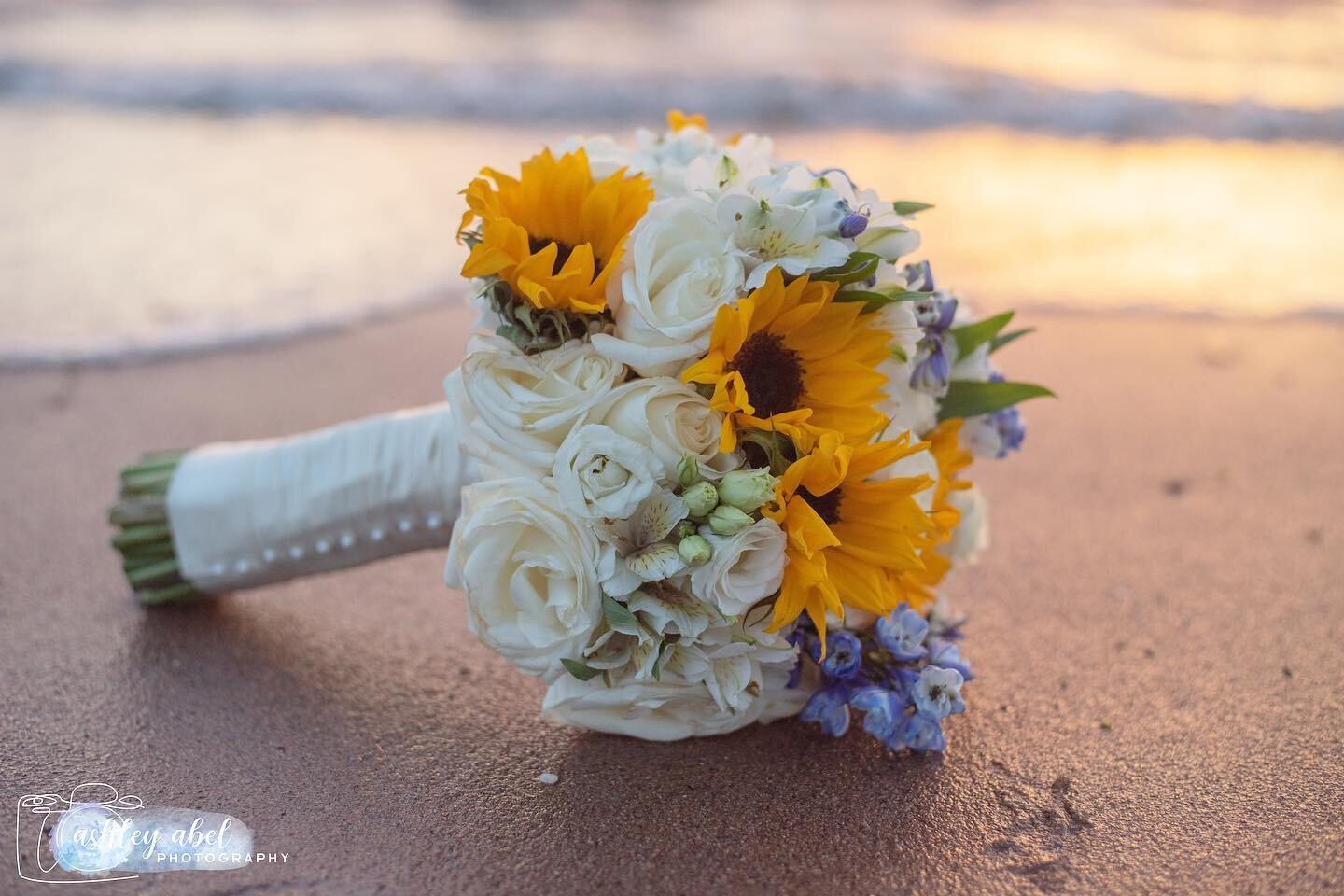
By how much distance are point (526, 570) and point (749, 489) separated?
342 millimetres

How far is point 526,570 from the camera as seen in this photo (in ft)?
5.55

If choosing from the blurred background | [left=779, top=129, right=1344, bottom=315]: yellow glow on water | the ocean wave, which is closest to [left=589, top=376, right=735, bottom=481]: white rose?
the blurred background

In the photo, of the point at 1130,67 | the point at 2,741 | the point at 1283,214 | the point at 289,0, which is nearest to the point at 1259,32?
the point at 1130,67

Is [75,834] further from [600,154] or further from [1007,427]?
[1007,427]

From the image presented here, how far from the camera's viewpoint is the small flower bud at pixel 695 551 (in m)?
1.60

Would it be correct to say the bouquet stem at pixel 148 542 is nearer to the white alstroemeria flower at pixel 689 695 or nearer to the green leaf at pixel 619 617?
the white alstroemeria flower at pixel 689 695

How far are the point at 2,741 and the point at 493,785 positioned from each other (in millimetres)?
837

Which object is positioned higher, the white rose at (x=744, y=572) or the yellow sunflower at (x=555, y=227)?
the yellow sunflower at (x=555, y=227)

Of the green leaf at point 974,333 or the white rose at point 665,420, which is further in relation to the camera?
the green leaf at point 974,333

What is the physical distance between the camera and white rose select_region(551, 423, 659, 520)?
1.60 metres

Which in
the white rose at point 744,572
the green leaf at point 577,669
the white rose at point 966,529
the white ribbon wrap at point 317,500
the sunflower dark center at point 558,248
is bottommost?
the white ribbon wrap at point 317,500

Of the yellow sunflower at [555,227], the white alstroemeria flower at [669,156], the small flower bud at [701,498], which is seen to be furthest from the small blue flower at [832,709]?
the white alstroemeria flower at [669,156]

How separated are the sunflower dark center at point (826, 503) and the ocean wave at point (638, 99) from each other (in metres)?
5.61

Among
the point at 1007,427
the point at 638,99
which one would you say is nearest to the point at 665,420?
the point at 1007,427
